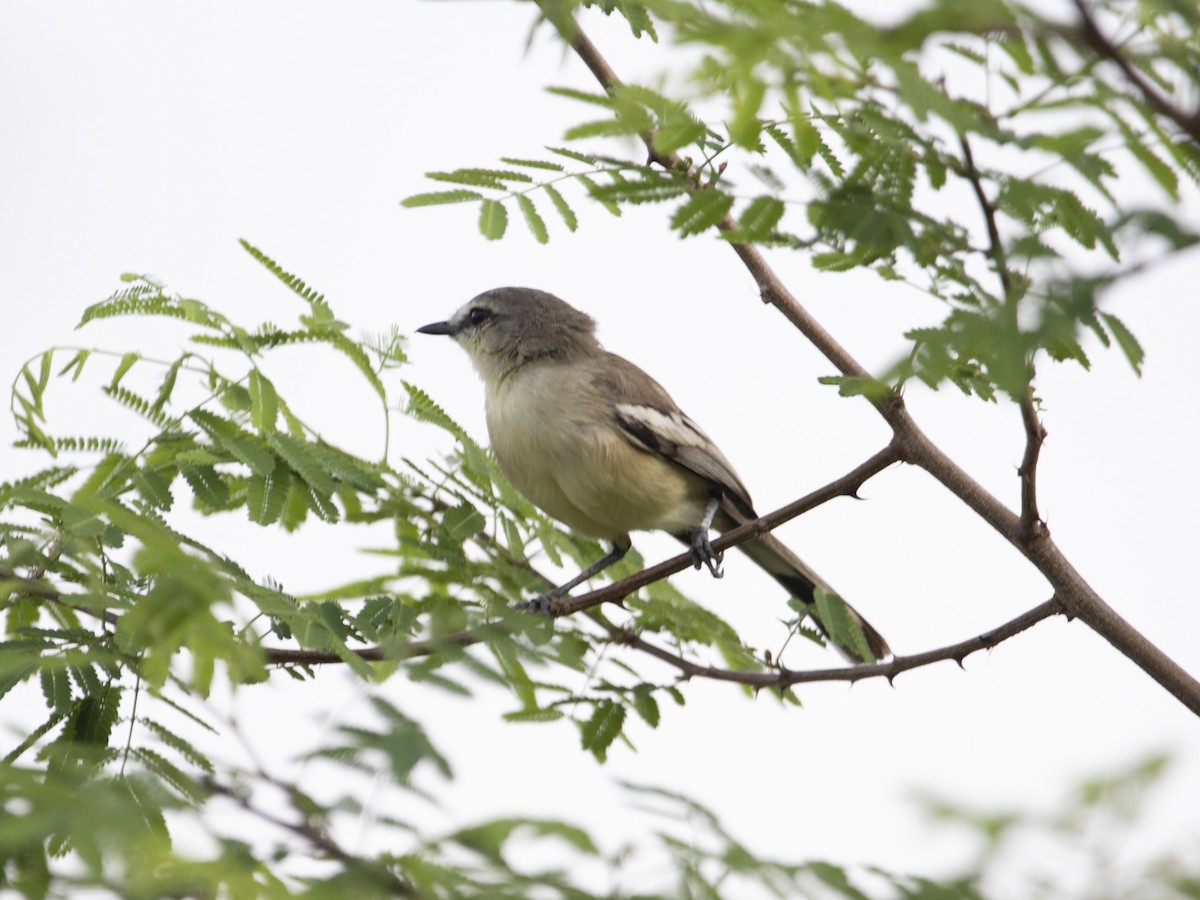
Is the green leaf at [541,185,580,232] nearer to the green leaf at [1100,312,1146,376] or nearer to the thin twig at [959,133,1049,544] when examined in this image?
the thin twig at [959,133,1049,544]

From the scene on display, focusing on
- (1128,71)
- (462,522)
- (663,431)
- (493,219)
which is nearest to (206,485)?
(462,522)

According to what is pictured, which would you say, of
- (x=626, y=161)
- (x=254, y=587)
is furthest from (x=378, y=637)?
(x=626, y=161)

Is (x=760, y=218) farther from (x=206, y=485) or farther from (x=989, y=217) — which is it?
(x=206, y=485)

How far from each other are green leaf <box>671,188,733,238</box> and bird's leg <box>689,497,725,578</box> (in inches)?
110

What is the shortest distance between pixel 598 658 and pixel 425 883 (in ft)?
9.58

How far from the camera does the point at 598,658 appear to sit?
518cm

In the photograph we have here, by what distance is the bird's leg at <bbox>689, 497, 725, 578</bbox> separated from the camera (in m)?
6.39

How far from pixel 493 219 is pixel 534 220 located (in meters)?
0.14

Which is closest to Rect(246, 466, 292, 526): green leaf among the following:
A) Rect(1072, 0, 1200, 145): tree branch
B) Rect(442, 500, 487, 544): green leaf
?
Rect(442, 500, 487, 544): green leaf

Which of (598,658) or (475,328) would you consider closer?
(598,658)

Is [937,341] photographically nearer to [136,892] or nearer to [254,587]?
[136,892]

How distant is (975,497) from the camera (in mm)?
4793

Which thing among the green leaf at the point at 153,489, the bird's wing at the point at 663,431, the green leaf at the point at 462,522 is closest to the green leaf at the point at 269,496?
the green leaf at the point at 153,489

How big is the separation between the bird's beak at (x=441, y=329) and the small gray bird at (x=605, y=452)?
36cm
